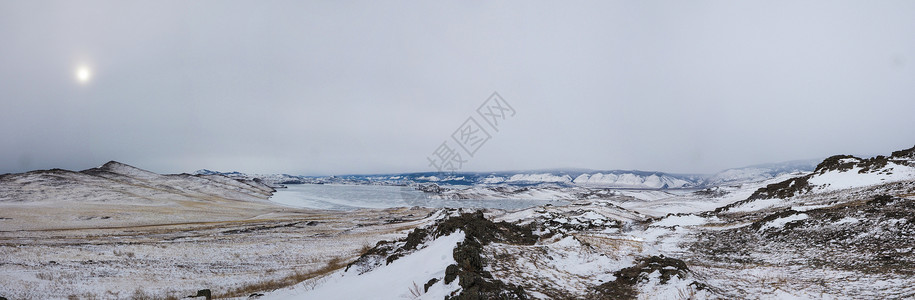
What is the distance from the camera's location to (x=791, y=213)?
59.6 ft

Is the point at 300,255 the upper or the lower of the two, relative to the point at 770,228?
lower

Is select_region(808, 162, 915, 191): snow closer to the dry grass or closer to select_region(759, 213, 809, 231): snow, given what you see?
select_region(759, 213, 809, 231): snow

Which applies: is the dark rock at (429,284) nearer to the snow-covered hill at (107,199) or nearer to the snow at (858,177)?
the snow at (858,177)

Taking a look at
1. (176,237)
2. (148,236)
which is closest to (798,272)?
(176,237)

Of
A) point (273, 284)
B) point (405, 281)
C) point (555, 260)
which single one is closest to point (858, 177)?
point (555, 260)

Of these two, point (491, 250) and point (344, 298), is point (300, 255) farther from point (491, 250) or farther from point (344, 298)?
point (491, 250)

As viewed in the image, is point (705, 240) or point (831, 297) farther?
point (705, 240)

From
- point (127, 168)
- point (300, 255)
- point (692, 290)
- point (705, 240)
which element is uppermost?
point (127, 168)

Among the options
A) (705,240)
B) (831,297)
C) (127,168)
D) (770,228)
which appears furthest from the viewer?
(127,168)

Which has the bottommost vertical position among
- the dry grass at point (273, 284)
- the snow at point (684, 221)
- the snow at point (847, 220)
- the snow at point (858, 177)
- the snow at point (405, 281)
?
the dry grass at point (273, 284)

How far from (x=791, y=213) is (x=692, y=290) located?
51.4 feet

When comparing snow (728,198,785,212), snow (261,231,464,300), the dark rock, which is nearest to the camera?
the dark rock

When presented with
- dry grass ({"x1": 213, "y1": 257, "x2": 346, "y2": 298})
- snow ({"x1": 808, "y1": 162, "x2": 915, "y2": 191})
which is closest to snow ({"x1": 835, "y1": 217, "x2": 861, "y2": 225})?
snow ({"x1": 808, "y1": 162, "x2": 915, "y2": 191})

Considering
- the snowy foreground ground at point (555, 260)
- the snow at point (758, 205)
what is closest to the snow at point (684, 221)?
the snowy foreground ground at point (555, 260)
